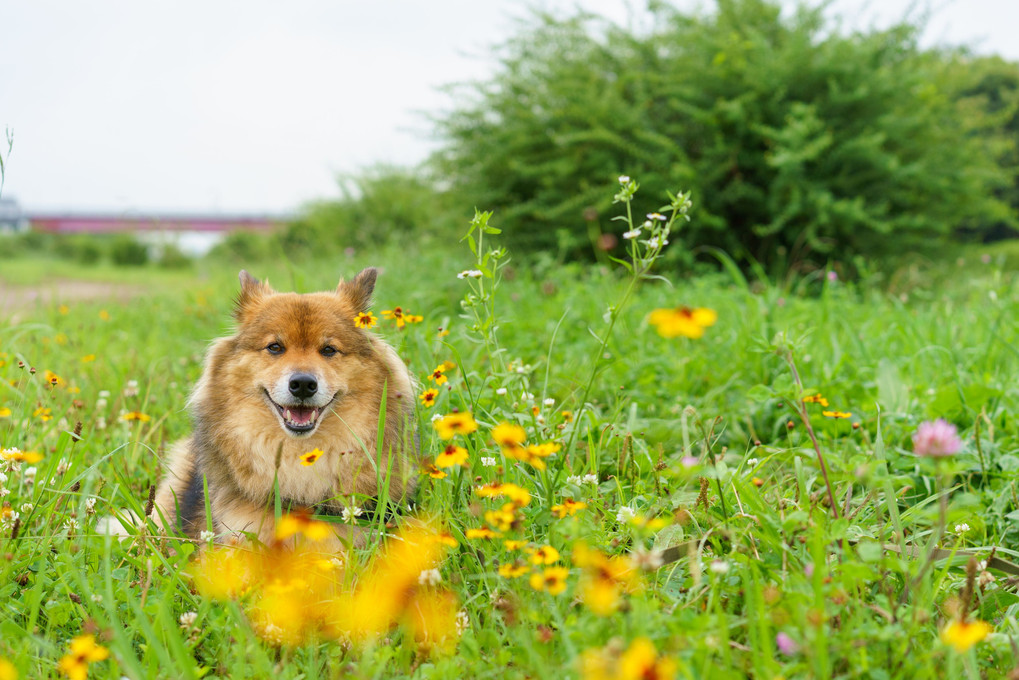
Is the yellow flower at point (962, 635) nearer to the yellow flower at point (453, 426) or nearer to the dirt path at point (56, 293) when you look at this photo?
the yellow flower at point (453, 426)

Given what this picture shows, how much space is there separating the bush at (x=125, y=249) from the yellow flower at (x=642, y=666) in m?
24.3

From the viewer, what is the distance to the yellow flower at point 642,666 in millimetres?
1043

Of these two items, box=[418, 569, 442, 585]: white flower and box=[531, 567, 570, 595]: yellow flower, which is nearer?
box=[531, 567, 570, 595]: yellow flower

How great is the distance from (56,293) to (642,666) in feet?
24.8

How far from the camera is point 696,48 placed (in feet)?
25.1

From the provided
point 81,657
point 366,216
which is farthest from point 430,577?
point 366,216

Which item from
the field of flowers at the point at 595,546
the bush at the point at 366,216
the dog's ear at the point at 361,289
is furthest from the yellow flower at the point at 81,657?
the bush at the point at 366,216

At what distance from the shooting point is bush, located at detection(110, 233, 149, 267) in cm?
2203

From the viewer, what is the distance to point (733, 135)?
7441 mm

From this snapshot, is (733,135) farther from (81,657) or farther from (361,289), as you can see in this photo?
(81,657)

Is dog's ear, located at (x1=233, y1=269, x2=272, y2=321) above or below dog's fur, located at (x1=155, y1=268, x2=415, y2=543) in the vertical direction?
above

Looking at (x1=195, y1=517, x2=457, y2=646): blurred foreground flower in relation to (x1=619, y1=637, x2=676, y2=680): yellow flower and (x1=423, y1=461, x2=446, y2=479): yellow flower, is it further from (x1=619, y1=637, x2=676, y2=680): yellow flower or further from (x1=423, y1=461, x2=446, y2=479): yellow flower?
(x1=619, y1=637, x2=676, y2=680): yellow flower

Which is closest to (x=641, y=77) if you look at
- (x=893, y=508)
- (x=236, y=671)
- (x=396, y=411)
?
(x=396, y=411)

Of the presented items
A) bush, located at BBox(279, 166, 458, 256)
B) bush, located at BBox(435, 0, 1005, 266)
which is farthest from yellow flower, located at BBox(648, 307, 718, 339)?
bush, located at BBox(279, 166, 458, 256)
